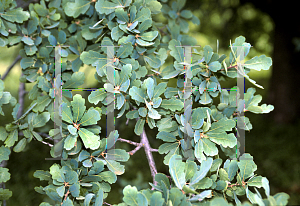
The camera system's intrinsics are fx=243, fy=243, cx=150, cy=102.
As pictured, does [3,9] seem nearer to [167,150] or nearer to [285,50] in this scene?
[167,150]

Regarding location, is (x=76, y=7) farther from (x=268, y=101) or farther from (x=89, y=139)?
(x=268, y=101)

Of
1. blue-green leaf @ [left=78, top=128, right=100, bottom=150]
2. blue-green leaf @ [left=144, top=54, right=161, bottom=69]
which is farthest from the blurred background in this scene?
blue-green leaf @ [left=78, top=128, right=100, bottom=150]

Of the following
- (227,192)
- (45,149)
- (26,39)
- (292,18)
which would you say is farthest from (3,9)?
(292,18)

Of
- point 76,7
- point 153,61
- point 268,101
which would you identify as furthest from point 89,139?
point 268,101

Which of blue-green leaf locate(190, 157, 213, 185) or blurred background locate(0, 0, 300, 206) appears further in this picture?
blurred background locate(0, 0, 300, 206)

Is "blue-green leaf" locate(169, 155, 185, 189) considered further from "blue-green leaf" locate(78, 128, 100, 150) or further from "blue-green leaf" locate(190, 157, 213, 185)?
"blue-green leaf" locate(78, 128, 100, 150)

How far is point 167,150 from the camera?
0.95 m

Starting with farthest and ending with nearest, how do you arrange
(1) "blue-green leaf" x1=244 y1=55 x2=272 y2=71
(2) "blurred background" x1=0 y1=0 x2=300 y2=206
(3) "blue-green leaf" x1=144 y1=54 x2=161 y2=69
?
(2) "blurred background" x1=0 y1=0 x2=300 y2=206 → (3) "blue-green leaf" x1=144 y1=54 x2=161 y2=69 → (1) "blue-green leaf" x1=244 y1=55 x2=272 y2=71

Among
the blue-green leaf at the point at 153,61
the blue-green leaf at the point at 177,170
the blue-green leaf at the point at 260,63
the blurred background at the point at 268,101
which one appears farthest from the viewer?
the blurred background at the point at 268,101

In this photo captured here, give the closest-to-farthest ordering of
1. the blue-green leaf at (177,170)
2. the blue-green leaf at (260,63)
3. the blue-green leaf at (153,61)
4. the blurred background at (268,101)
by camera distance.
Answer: the blue-green leaf at (177,170), the blue-green leaf at (260,63), the blue-green leaf at (153,61), the blurred background at (268,101)

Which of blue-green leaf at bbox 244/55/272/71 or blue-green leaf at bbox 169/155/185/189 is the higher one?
blue-green leaf at bbox 244/55/272/71

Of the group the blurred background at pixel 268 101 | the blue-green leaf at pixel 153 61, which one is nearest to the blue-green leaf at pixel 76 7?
the blue-green leaf at pixel 153 61

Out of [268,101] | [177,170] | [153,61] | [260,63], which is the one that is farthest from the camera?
[268,101]

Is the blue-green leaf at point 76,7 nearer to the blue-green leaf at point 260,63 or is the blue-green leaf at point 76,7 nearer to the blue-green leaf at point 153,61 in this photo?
the blue-green leaf at point 153,61
